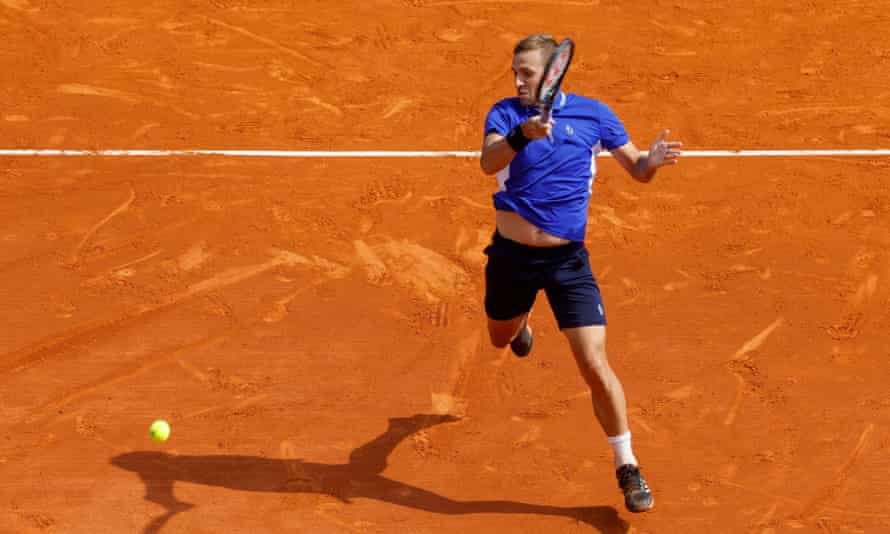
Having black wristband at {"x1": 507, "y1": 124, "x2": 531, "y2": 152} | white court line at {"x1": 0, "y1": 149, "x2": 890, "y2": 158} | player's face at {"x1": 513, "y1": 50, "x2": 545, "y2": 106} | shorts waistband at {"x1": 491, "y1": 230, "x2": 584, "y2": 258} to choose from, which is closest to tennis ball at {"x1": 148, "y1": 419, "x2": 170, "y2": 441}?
shorts waistband at {"x1": 491, "y1": 230, "x2": 584, "y2": 258}

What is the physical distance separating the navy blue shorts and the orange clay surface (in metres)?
1.25

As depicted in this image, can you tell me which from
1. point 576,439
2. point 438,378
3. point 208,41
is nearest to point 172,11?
point 208,41

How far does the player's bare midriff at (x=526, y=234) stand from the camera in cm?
829

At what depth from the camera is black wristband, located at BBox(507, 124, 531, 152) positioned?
300 inches

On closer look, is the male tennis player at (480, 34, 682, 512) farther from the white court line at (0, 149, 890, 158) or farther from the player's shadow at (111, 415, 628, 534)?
the white court line at (0, 149, 890, 158)

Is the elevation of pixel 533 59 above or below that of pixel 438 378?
above

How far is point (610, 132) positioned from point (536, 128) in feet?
3.49

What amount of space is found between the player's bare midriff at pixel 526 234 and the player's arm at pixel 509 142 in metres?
0.47

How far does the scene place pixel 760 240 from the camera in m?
11.4

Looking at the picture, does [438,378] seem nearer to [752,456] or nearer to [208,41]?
[752,456]

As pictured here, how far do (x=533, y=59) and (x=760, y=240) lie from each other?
420 centimetres

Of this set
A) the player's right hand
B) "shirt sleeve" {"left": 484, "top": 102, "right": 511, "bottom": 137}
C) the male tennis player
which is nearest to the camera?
the player's right hand

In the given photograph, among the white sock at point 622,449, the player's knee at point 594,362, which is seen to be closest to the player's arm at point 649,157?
the player's knee at point 594,362

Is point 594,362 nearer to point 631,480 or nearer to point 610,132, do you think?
point 631,480
